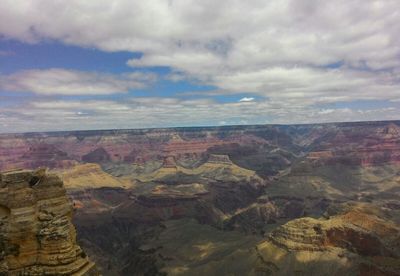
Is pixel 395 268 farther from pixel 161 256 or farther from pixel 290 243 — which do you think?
pixel 161 256

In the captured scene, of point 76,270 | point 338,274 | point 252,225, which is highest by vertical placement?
point 76,270

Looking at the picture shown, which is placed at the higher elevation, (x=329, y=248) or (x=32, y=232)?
(x=32, y=232)

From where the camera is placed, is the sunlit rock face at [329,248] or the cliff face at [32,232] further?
the sunlit rock face at [329,248]

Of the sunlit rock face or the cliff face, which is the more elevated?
the cliff face

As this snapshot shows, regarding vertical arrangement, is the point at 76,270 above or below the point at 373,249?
above

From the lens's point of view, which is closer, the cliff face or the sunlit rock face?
the cliff face

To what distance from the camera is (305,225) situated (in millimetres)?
111812

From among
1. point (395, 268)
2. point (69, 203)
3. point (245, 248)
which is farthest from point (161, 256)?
point (69, 203)

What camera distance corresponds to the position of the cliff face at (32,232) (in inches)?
1204

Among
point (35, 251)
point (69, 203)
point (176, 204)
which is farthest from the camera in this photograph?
point (176, 204)

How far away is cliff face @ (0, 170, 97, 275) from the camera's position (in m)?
30.6

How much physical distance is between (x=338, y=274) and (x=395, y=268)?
12.9 meters

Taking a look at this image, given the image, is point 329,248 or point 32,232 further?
point 329,248

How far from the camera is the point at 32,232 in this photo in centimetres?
3097
